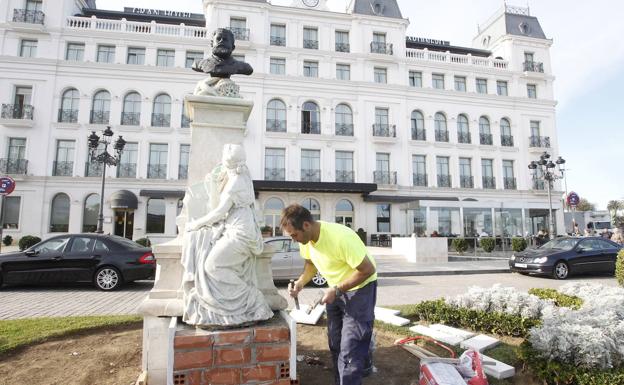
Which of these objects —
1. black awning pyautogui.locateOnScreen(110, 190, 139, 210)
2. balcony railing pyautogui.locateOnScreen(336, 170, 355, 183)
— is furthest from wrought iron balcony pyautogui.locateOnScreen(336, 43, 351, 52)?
black awning pyautogui.locateOnScreen(110, 190, 139, 210)

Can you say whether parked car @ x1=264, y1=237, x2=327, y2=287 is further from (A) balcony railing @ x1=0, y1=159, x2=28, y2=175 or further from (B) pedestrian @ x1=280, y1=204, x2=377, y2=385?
(A) balcony railing @ x1=0, y1=159, x2=28, y2=175

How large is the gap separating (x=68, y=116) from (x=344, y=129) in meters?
18.8

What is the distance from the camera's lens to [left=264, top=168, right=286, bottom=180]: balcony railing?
78.9 ft

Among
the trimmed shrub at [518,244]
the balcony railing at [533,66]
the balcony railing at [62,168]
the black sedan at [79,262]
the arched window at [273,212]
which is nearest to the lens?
the black sedan at [79,262]

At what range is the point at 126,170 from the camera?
2253 centimetres

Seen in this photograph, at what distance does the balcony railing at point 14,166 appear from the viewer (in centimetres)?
2108

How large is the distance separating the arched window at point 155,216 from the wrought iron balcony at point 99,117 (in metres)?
6.26

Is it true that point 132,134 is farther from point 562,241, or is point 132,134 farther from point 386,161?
point 562,241

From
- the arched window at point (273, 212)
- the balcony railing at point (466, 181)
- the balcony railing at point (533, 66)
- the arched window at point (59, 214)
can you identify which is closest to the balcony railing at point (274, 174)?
the arched window at point (273, 212)

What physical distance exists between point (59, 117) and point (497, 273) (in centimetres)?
2659

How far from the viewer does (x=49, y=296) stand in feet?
25.4

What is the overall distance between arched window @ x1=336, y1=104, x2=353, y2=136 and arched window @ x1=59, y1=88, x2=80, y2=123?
1781cm

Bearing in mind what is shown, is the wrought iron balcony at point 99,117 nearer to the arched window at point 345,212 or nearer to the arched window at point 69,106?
the arched window at point 69,106

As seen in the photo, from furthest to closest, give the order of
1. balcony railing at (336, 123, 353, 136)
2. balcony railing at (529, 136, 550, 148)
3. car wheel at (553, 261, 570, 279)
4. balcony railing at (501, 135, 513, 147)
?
balcony railing at (529, 136, 550, 148), balcony railing at (501, 135, 513, 147), balcony railing at (336, 123, 353, 136), car wheel at (553, 261, 570, 279)
